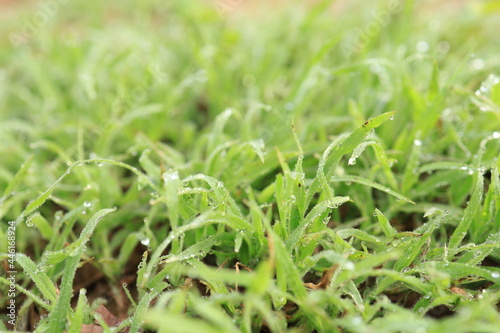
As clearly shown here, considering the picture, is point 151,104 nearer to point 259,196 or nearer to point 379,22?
point 259,196

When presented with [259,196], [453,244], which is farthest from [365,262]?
[259,196]

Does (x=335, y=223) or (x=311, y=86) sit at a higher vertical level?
(x=311, y=86)

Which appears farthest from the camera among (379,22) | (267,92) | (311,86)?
(379,22)

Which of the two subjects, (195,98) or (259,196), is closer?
(259,196)

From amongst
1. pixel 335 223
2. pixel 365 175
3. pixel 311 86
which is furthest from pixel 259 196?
pixel 311 86

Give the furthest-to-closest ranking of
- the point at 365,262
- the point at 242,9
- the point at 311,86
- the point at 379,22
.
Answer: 1. the point at 242,9
2. the point at 379,22
3. the point at 311,86
4. the point at 365,262

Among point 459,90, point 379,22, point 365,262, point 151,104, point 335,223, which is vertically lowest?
point 335,223

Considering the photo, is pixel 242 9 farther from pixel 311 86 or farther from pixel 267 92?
pixel 311 86
